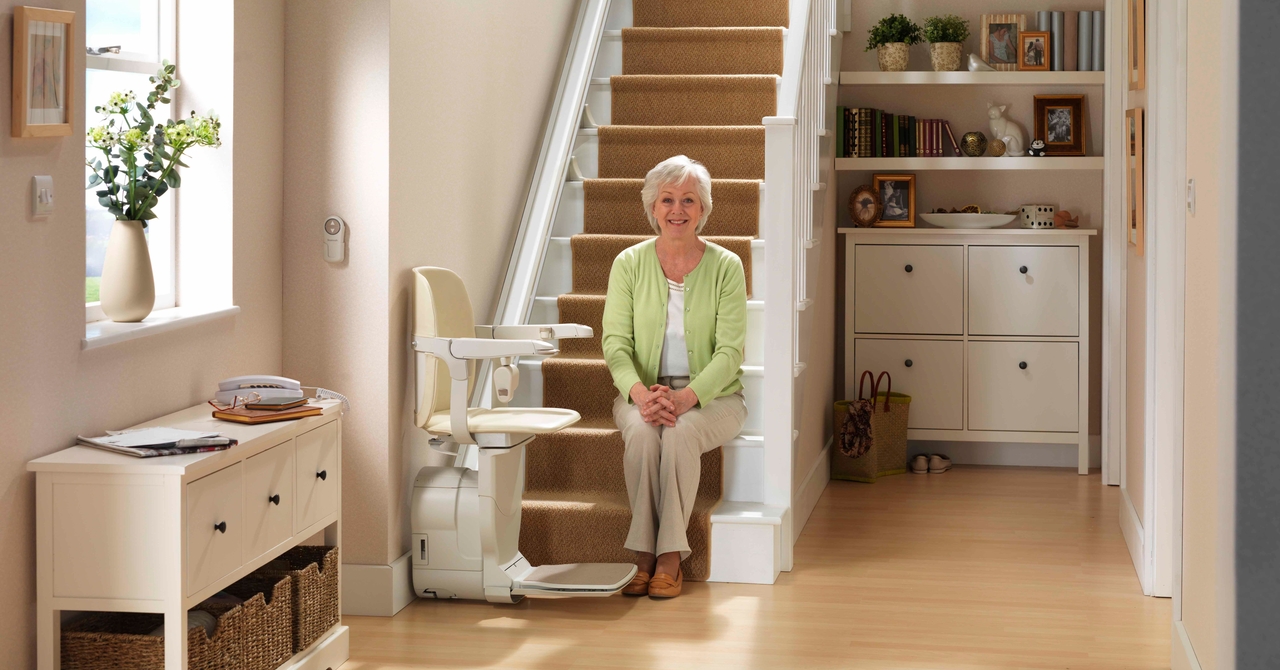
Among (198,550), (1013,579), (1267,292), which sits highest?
(1267,292)

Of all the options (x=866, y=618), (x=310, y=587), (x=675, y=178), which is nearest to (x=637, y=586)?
(x=866, y=618)

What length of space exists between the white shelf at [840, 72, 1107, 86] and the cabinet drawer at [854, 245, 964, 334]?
2.48 feet

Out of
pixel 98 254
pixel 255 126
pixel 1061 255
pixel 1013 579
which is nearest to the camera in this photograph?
pixel 98 254

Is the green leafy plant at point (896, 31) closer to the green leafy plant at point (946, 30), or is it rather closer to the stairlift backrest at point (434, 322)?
the green leafy plant at point (946, 30)

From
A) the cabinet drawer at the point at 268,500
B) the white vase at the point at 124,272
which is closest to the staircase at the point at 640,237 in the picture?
the cabinet drawer at the point at 268,500

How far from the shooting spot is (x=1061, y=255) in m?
5.71

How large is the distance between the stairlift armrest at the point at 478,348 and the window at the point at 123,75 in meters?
0.70

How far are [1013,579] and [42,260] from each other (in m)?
2.93

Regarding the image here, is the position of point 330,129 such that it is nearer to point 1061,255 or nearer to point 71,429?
point 71,429

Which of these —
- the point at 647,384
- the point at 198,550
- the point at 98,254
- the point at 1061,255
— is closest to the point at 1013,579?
Result: the point at 647,384

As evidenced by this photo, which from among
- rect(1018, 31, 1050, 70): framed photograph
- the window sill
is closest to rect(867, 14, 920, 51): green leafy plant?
rect(1018, 31, 1050, 70): framed photograph

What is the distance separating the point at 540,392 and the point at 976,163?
257 centimetres

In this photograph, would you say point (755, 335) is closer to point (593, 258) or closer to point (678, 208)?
point (678, 208)

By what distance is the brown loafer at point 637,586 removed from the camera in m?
3.81
